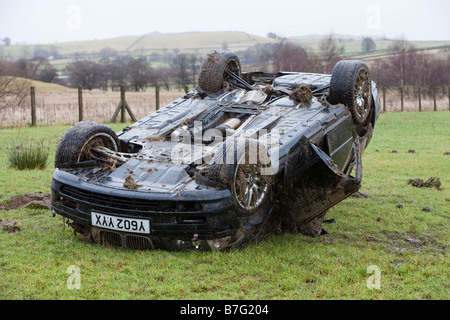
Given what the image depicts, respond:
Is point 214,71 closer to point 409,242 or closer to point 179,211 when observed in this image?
point 179,211

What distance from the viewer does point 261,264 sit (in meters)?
5.14

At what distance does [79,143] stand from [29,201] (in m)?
2.37

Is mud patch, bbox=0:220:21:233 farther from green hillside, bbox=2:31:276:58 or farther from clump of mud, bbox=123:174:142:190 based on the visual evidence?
green hillside, bbox=2:31:276:58

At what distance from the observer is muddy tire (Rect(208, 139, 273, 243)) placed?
17.0 feet

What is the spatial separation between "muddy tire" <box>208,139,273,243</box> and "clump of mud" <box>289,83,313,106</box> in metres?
1.98

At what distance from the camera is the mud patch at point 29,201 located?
752 centimetres

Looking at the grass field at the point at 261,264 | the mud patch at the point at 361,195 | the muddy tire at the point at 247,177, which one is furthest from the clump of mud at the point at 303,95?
the mud patch at the point at 361,195

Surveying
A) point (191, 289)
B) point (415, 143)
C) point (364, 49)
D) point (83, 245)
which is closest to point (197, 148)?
point (83, 245)

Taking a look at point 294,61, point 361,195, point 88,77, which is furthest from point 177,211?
point 88,77

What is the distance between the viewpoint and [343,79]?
23.9 feet

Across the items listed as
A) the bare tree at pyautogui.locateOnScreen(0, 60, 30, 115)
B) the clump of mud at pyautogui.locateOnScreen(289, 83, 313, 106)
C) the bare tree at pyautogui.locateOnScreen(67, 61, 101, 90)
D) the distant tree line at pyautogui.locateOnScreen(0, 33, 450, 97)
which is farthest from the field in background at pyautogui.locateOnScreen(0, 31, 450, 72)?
the clump of mud at pyautogui.locateOnScreen(289, 83, 313, 106)

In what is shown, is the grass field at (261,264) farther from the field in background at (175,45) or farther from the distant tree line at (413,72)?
the field in background at (175,45)

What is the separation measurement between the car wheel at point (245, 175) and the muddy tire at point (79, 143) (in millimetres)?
1634

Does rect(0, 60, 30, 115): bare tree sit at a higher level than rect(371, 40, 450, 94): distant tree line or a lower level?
lower
